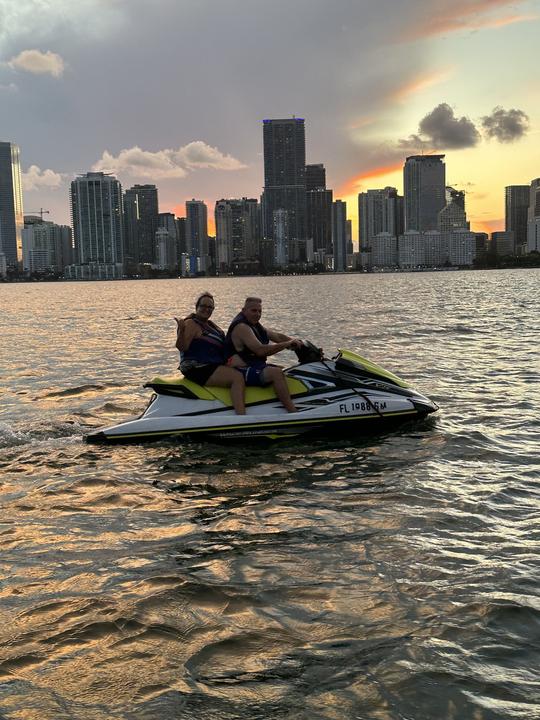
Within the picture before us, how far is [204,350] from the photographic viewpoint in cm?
859

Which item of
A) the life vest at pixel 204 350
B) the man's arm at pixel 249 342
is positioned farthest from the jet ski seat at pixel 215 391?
the man's arm at pixel 249 342

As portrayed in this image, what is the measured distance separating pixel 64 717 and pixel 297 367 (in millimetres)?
5992

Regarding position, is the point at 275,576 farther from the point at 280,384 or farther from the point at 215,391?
the point at 215,391

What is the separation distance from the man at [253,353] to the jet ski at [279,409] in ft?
0.40

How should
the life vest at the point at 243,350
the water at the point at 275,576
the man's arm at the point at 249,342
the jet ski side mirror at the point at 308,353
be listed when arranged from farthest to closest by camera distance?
the jet ski side mirror at the point at 308,353 → the life vest at the point at 243,350 → the man's arm at the point at 249,342 → the water at the point at 275,576

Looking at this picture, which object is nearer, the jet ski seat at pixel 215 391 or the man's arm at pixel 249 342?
the man's arm at pixel 249 342

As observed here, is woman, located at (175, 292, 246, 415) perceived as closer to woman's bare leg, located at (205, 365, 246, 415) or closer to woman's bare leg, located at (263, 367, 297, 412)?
woman's bare leg, located at (205, 365, 246, 415)

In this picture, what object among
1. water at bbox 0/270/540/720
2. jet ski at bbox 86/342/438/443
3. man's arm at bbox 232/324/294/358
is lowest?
water at bbox 0/270/540/720

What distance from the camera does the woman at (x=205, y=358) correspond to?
27.9 ft

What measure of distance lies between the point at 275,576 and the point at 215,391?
411cm

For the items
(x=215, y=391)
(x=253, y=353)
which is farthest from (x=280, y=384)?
(x=215, y=391)

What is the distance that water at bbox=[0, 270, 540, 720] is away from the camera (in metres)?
3.48

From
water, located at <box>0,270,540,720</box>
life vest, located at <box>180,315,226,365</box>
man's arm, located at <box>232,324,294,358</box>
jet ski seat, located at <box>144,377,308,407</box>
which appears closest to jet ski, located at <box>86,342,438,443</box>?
jet ski seat, located at <box>144,377,308,407</box>

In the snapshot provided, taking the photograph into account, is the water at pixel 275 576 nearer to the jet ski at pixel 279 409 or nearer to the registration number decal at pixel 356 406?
the jet ski at pixel 279 409
